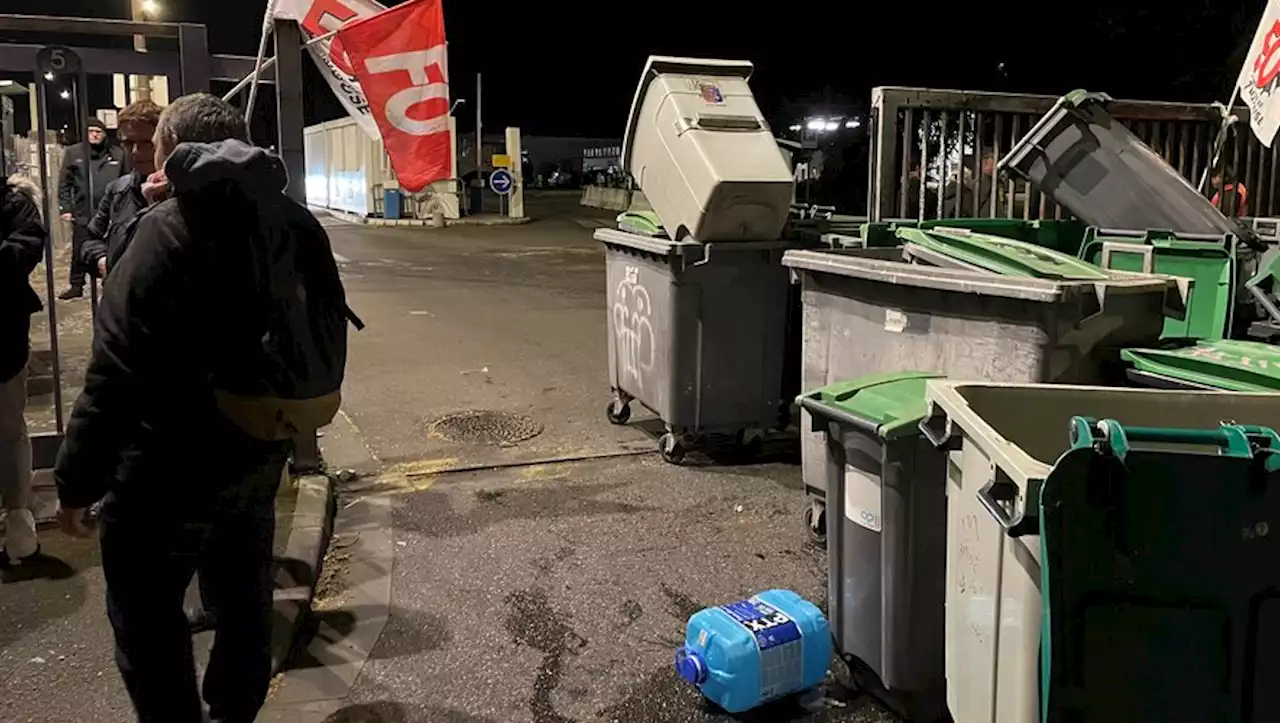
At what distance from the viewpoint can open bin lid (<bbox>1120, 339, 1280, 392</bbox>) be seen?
3.47 meters

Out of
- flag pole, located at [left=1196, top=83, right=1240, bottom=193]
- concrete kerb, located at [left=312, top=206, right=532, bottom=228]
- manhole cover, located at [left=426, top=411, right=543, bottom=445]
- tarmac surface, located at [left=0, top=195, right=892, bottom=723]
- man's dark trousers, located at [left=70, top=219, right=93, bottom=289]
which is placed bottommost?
tarmac surface, located at [left=0, top=195, right=892, bottom=723]

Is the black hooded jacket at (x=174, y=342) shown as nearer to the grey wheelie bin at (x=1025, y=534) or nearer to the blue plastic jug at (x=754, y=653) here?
the blue plastic jug at (x=754, y=653)

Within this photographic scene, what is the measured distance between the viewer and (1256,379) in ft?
11.4

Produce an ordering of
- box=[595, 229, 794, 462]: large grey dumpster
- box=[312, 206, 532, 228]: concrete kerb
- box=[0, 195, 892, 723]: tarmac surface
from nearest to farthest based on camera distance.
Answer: box=[0, 195, 892, 723]: tarmac surface < box=[595, 229, 794, 462]: large grey dumpster < box=[312, 206, 532, 228]: concrete kerb

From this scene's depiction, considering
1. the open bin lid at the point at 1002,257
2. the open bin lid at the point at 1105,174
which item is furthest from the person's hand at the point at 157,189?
the open bin lid at the point at 1105,174

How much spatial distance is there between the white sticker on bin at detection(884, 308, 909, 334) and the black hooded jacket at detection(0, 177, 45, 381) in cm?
343

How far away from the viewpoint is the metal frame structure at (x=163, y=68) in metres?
5.27

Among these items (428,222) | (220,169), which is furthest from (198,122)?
(428,222)

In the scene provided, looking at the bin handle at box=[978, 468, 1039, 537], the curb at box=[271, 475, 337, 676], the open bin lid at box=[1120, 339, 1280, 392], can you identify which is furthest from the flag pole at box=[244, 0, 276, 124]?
the bin handle at box=[978, 468, 1039, 537]

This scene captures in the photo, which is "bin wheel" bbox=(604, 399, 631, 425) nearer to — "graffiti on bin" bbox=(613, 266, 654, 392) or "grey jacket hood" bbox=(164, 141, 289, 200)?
"graffiti on bin" bbox=(613, 266, 654, 392)

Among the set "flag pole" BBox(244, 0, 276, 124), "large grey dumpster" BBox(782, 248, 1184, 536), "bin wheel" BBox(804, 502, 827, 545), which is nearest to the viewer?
"large grey dumpster" BBox(782, 248, 1184, 536)

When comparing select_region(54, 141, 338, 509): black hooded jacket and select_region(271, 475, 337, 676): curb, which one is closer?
select_region(54, 141, 338, 509): black hooded jacket

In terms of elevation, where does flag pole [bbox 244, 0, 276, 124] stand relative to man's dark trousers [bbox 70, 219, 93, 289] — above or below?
above

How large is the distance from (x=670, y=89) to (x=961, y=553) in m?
3.92
